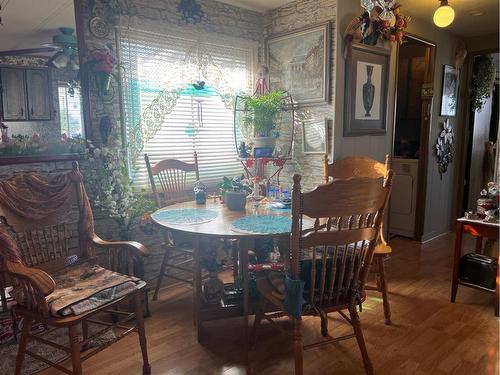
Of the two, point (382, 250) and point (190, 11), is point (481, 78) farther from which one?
point (190, 11)

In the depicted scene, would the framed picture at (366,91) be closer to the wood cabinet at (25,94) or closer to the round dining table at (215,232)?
the round dining table at (215,232)

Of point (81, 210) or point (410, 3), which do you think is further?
point (410, 3)

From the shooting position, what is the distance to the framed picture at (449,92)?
13.9ft

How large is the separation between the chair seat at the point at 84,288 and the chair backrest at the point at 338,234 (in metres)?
0.88

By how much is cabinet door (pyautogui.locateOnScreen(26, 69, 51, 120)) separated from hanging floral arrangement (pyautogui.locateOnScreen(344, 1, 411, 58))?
7.43 ft

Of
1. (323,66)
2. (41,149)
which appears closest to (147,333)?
(41,149)

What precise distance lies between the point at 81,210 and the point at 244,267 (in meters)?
0.99

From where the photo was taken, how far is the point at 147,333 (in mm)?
2416

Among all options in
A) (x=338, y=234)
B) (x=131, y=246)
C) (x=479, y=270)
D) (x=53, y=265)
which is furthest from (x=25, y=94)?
(x=479, y=270)

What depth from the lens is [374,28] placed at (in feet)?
9.50

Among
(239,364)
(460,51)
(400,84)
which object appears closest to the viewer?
(239,364)

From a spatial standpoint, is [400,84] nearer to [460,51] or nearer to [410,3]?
[460,51]

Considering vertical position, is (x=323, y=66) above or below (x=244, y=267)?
above

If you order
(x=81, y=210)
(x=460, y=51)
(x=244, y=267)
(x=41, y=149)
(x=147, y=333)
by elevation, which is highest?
(x=460, y=51)
